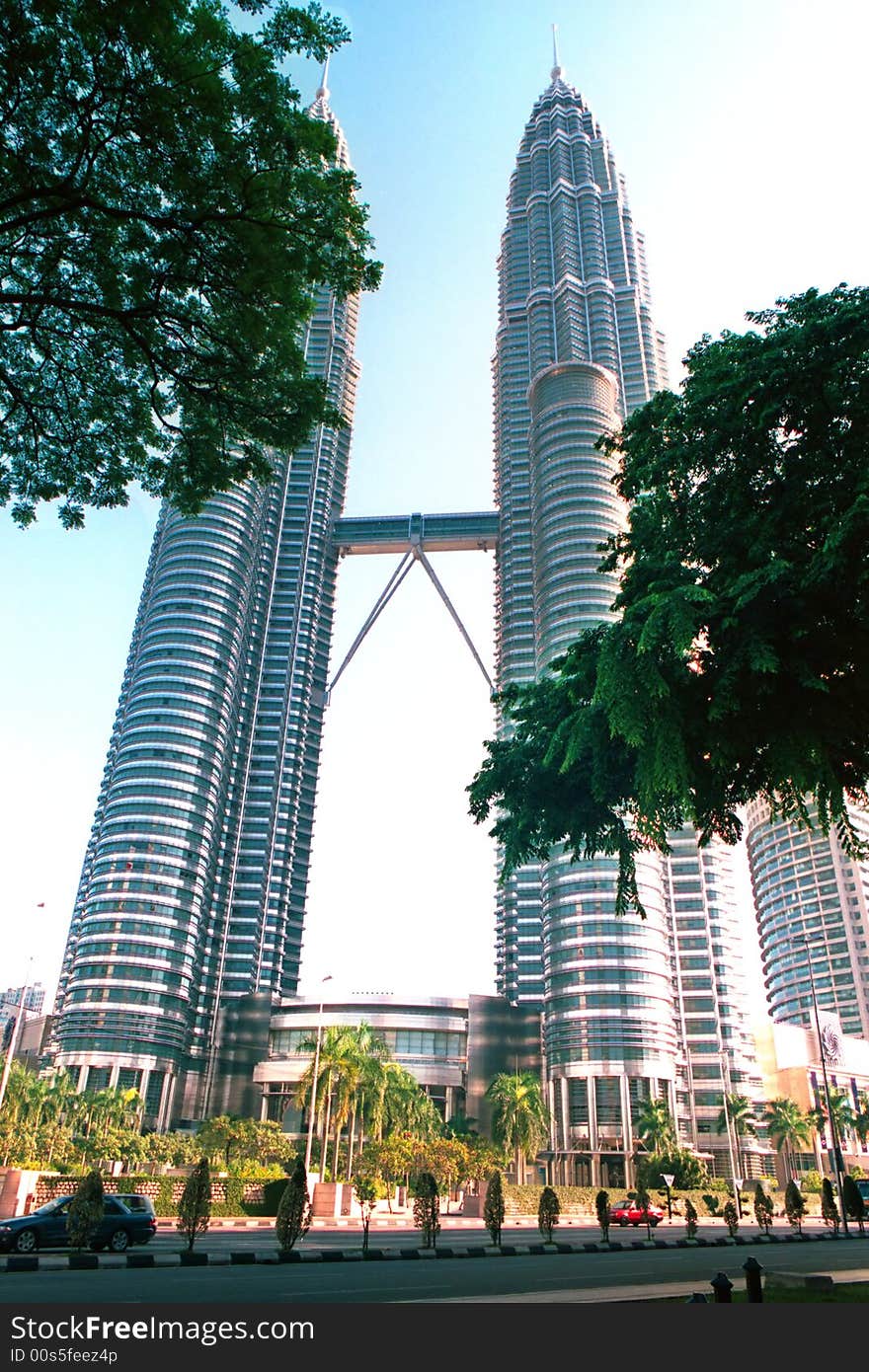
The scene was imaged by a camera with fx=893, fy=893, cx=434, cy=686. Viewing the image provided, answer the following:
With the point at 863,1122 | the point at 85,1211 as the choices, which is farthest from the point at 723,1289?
the point at 863,1122

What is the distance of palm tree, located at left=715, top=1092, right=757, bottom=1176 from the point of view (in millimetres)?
94562

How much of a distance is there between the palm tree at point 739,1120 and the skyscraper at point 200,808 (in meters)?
68.0

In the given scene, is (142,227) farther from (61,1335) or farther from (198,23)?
(61,1335)

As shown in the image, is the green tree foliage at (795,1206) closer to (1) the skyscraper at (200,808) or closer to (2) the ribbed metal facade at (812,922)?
(1) the skyscraper at (200,808)

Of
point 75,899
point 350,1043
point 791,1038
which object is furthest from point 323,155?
point 75,899

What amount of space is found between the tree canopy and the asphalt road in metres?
11.8

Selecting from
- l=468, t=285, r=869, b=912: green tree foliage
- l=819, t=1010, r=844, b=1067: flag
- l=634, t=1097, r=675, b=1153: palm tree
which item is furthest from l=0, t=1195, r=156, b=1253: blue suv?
l=634, t=1097, r=675, b=1153: palm tree

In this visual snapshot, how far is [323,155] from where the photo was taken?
12.5 metres

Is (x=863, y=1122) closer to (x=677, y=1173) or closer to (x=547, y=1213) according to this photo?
(x=677, y=1173)

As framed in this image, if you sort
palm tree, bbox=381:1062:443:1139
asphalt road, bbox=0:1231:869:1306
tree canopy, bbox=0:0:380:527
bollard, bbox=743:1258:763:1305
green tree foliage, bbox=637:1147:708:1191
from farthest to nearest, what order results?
green tree foliage, bbox=637:1147:708:1191, palm tree, bbox=381:1062:443:1139, asphalt road, bbox=0:1231:869:1306, tree canopy, bbox=0:0:380:527, bollard, bbox=743:1258:763:1305

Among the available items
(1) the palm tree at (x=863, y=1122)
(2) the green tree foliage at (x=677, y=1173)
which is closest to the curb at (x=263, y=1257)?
(2) the green tree foliage at (x=677, y=1173)

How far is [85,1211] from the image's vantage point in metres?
20.8

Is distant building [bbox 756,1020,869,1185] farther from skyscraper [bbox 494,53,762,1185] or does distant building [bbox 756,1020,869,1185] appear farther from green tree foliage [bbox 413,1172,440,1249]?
green tree foliage [bbox 413,1172,440,1249]

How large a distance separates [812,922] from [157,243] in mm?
177108
